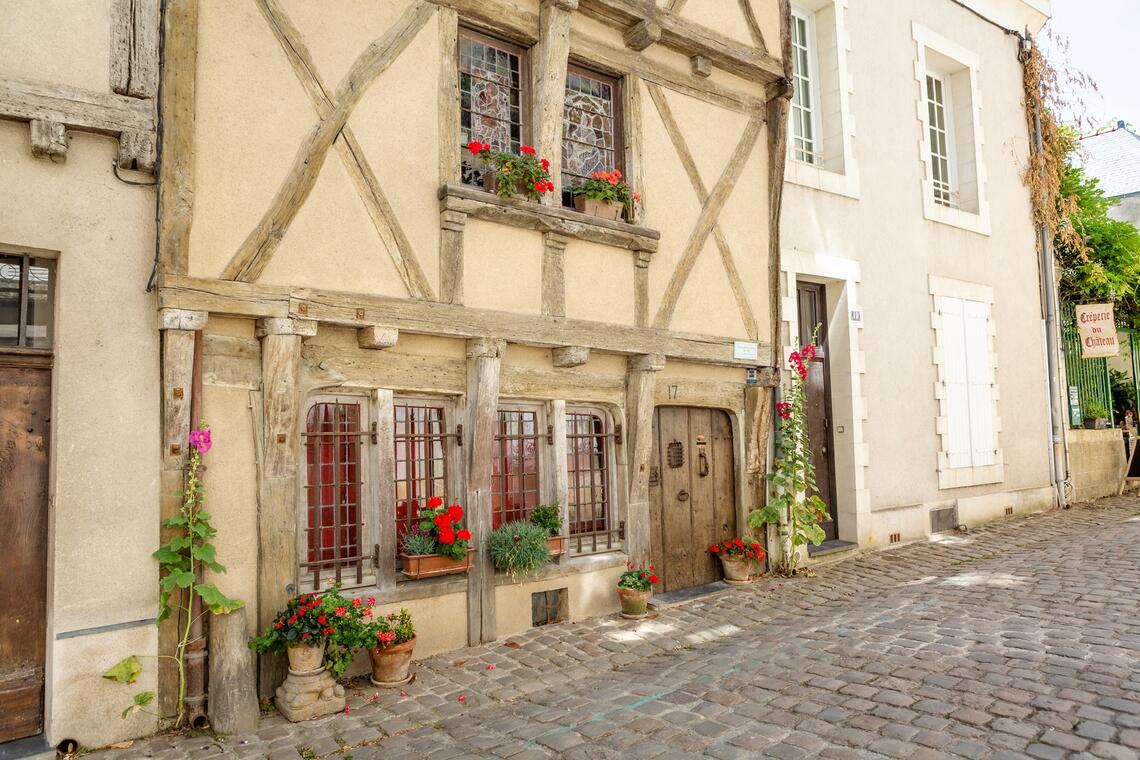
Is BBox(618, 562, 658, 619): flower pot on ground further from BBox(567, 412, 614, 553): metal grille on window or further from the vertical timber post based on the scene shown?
the vertical timber post

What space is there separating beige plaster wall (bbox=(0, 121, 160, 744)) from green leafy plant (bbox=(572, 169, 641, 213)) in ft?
9.61

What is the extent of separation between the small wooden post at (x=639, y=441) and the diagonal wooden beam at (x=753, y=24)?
3103 mm

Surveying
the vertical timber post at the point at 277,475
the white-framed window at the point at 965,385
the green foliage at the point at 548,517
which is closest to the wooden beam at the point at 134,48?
the vertical timber post at the point at 277,475

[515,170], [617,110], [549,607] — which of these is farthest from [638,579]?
[617,110]

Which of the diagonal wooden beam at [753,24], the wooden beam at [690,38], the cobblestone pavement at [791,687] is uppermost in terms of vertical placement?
the diagonal wooden beam at [753,24]

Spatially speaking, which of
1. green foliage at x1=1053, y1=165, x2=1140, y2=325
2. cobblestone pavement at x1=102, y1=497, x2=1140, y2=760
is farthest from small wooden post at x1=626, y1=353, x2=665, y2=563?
green foliage at x1=1053, y1=165, x2=1140, y2=325

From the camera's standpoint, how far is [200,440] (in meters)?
3.85

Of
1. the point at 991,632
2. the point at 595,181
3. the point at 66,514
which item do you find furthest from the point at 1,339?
the point at 991,632

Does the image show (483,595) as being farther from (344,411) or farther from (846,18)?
(846,18)

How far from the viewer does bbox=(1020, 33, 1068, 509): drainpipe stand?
1030 centimetres

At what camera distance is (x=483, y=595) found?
16.6 feet

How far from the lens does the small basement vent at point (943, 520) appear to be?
27.9 feet

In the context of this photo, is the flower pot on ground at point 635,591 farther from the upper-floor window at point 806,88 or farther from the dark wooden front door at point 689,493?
the upper-floor window at point 806,88

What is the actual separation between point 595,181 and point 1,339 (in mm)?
3799
